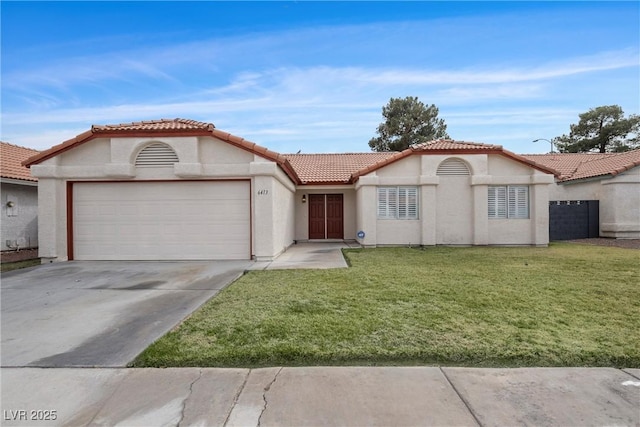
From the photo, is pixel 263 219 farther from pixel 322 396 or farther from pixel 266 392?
pixel 322 396

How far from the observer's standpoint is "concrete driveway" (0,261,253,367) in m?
3.89

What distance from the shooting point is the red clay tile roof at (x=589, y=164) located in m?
16.9

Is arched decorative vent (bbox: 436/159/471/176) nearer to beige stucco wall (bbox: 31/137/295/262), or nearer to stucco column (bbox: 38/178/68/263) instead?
beige stucco wall (bbox: 31/137/295/262)

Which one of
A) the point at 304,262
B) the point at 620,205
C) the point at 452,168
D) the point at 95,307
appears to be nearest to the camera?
the point at 95,307

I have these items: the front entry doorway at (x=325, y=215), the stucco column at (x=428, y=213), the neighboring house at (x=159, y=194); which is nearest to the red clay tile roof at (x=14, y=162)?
the neighboring house at (x=159, y=194)

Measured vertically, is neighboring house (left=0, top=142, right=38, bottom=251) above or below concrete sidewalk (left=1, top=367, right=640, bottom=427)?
above

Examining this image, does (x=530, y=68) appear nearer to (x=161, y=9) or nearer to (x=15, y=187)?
(x=161, y=9)

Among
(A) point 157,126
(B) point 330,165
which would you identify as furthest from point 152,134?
(B) point 330,165

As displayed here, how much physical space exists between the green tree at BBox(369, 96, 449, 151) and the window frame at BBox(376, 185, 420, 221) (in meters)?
21.7

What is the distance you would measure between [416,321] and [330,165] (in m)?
15.3

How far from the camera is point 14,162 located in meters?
14.4

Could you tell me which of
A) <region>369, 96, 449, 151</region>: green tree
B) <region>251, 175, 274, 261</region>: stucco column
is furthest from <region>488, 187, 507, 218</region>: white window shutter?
<region>369, 96, 449, 151</region>: green tree

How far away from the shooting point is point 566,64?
12906mm

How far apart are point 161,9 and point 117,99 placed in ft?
17.1
